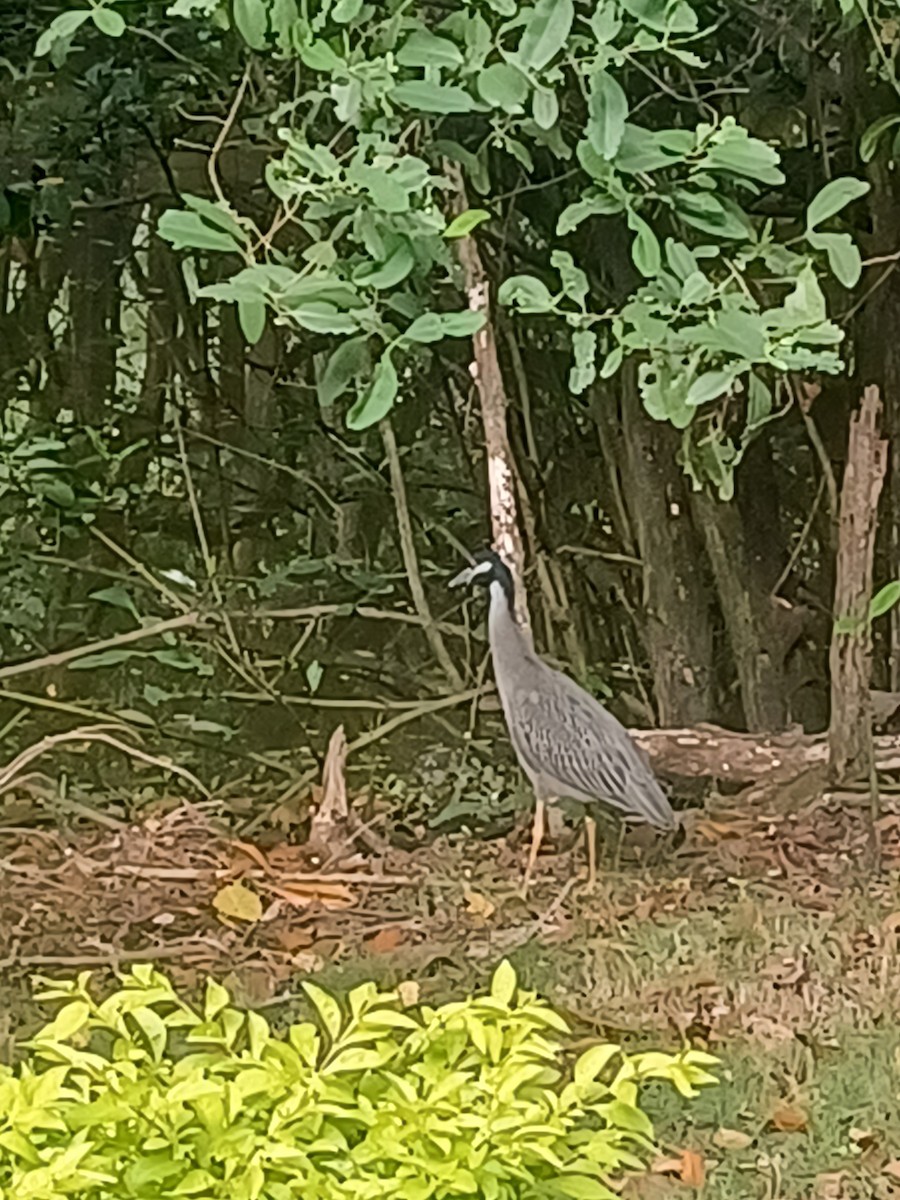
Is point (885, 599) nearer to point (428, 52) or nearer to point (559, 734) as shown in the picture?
point (559, 734)

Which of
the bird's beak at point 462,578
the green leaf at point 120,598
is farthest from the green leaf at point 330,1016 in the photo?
the green leaf at point 120,598

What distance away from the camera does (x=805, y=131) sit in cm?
124

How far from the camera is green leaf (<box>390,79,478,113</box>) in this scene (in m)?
0.91

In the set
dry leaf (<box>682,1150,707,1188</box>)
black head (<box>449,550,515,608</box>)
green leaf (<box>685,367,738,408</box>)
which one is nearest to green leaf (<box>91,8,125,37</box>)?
green leaf (<box>685,367,738,408</box>)

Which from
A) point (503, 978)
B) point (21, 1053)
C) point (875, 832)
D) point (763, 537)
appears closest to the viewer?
point (503, 978)

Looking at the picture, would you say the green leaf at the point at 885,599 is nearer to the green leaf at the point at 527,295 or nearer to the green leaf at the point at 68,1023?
the green leaf at the point at 527,295

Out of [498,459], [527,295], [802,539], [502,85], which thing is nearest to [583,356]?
[527,295]

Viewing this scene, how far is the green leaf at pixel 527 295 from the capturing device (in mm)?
1014

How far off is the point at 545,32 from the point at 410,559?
57 cm

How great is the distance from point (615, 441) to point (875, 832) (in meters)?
0.33

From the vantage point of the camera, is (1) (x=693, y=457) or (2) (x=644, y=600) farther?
(2) (x=644, y=600)

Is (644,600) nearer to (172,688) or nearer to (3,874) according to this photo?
(172,688)

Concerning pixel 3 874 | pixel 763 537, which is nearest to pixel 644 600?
pixel 763 537

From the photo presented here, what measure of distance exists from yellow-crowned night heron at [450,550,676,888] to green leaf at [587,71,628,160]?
0.42 m
